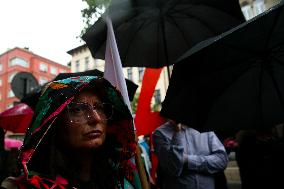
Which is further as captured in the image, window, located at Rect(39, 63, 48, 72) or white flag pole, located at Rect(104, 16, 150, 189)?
window, located at Rect(39, 63, 48, 72)

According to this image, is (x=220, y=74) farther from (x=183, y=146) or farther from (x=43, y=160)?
(x=43, y=160)

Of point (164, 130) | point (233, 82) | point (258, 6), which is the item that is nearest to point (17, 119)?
point (164, 130)

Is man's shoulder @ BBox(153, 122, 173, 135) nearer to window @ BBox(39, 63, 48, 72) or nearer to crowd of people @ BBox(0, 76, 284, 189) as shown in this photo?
crowd of people @ BBox(0, 76, 284, 189)

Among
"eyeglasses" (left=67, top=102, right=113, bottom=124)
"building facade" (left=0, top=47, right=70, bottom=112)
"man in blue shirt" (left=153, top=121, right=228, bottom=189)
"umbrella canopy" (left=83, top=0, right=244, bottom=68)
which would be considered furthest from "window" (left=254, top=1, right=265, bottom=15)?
"building facade" (left=0, top=47, right=70, bottom=112)

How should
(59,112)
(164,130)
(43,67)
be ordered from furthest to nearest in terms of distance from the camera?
(43,67) → (164,130) → (59,112)

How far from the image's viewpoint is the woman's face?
6.18ft

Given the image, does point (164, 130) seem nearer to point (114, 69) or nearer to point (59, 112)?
point (114, 69)

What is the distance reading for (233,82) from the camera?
2914 mm

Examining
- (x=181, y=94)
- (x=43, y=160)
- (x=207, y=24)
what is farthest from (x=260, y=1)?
(x=43, y=160)

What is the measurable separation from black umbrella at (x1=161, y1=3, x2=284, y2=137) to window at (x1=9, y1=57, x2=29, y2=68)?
180ft

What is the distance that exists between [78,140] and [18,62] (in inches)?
2200

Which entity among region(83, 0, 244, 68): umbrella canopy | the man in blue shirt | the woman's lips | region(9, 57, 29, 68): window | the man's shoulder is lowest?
the man in blue shirt

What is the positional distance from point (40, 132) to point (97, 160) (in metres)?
0.49

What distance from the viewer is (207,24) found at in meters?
3.74
